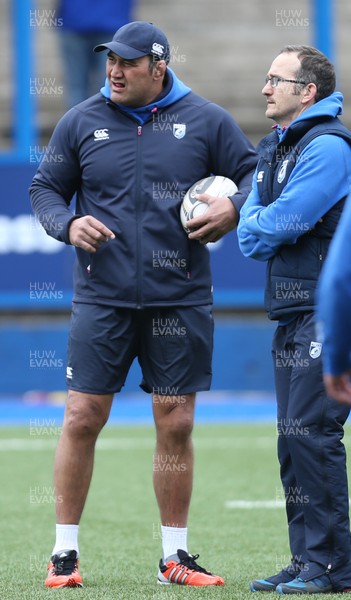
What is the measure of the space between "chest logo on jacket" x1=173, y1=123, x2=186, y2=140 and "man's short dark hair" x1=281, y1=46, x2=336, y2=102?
62 centimetres

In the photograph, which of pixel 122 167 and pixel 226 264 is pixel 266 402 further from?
pixel 122 167

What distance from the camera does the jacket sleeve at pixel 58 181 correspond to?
5410 millimetres

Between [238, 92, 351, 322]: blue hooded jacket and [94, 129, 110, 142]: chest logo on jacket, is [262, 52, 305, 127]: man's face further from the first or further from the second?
[94, 129, 110, 142]: chest logo on jacket

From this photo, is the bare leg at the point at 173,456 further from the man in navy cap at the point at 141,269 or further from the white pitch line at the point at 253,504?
the white pitch line at the point at 253,504

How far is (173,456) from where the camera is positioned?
544 centimetres

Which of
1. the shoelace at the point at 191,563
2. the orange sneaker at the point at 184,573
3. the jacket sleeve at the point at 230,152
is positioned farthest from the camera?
the jacket sleeve at the point at 230,152

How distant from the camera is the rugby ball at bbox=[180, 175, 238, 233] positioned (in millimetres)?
5305

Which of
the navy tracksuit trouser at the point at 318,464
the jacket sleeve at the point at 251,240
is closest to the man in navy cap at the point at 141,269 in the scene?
the jacket sleeve at the point at 251,240

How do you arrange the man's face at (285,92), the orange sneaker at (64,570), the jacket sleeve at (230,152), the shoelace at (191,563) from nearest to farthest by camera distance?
the man's face at (285,92), the orange sneaker at (64,570), the shoelace at (191,563), the jacket sleeve at (230,152)

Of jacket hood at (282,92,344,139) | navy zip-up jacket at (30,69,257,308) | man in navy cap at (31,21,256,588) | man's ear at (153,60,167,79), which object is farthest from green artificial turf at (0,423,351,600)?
man's ear at (153,60,167,79)

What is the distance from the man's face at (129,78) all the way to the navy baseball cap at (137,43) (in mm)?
33

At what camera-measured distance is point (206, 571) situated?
5.37 m

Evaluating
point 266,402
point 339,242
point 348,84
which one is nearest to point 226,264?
point 266,402

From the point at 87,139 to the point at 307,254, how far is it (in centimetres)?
111
